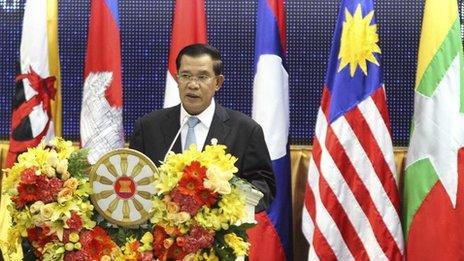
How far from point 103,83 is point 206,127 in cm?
168

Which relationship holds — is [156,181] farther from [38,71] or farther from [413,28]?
[413,28]

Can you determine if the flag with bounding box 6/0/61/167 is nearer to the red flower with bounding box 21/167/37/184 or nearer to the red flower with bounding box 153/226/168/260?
the red flower with bounding box 21/167/37/184

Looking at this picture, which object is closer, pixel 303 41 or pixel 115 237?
pixel 115 237

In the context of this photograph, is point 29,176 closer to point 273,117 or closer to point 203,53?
point 203,53

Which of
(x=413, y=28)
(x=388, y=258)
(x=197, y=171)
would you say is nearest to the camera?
(x=197, y=171)

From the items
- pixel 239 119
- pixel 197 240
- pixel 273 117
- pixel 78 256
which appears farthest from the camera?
pixel 273 117

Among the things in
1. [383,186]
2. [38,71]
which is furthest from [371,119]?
[38,71]

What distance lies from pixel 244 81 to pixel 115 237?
8.88 feet

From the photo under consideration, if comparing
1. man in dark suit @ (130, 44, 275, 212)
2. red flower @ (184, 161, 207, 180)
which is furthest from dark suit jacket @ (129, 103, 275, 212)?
red flower @ (184, 161, 207, 180)

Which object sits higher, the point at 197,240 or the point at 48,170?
the point at 48,170

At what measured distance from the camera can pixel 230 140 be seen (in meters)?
3.55

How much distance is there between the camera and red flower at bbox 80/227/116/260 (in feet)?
9.91

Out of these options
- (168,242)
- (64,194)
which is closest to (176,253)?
(168,242)

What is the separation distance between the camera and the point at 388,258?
4863mm
